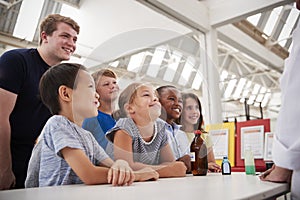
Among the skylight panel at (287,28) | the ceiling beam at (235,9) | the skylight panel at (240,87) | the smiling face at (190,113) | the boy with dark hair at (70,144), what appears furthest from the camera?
the skylight panel at (240,87)

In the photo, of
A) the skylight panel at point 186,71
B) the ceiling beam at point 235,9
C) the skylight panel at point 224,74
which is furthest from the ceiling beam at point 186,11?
the skylight panel at point 224,74

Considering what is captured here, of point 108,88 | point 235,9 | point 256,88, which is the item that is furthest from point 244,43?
point 256,88

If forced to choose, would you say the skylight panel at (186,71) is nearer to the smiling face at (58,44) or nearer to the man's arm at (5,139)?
the smiling face at (58,44)

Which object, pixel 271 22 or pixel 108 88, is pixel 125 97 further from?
pixel 271 22

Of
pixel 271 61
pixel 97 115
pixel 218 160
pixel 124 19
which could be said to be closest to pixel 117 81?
pixel 97 115

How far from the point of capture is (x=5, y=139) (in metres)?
1.09

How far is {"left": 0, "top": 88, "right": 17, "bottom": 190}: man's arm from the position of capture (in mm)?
1083

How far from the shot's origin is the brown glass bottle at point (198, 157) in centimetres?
126

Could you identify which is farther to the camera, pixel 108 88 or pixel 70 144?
pixel 108 88

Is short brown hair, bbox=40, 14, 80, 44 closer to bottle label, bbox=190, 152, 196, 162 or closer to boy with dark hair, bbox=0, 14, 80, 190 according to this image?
boy with dark hair, bbox=0, 14, 80, 190

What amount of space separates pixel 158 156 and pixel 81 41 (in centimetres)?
78

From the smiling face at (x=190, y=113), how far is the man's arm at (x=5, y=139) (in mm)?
740

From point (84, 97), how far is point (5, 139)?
424mm

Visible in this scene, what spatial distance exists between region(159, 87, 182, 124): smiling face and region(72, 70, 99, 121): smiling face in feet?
0.94
